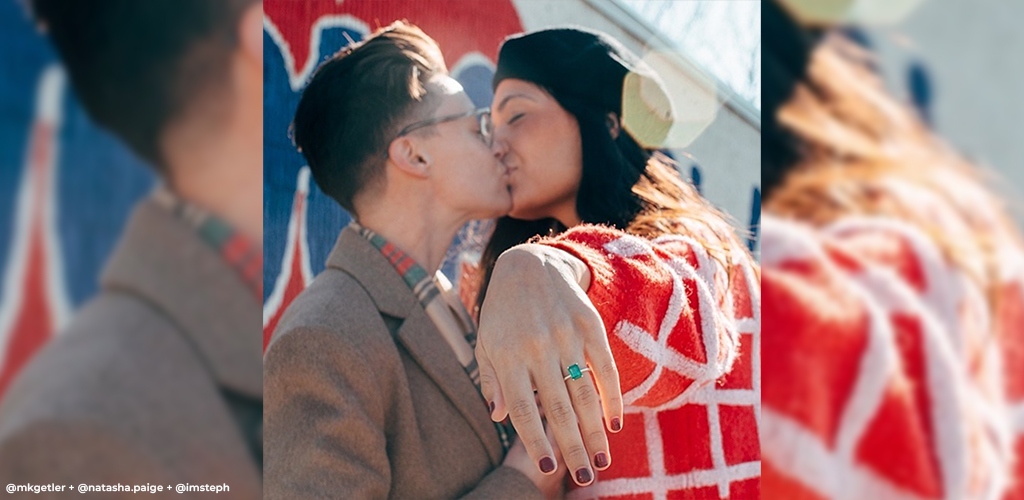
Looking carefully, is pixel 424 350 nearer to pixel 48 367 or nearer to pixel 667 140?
pixel 48 367

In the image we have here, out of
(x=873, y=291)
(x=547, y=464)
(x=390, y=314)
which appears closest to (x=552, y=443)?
(x=547, y=464)

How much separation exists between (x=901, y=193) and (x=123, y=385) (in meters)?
1.25

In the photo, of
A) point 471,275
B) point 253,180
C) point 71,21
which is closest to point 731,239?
point 471,275

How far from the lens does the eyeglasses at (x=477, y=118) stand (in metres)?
2.47

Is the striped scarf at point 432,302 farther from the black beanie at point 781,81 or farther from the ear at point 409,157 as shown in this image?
the black beanie at point 781,81

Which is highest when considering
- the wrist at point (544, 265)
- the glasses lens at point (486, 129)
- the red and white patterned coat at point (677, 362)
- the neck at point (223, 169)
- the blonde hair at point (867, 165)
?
the blonde hair at point (867, 165)

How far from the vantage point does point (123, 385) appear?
1.91 m

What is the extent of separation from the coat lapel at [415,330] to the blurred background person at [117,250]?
1.22 feet

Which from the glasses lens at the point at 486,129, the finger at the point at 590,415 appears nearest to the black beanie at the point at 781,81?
the finger at the point at 590,415

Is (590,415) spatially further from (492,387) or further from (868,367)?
(868,367)

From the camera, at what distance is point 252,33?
2.23m

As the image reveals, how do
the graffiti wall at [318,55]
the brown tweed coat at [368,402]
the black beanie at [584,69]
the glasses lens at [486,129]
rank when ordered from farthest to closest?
the black beanie at [584,69], the glasses lens at [486,129], the graffiti wall at [318,55], the brown tweed coat at [368,402]

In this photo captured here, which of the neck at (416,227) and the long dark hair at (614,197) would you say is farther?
the long dark hair at (614,197)

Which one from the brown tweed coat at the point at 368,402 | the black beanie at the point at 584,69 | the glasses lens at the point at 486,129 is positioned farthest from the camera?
the black beanie at the point at 584,69
